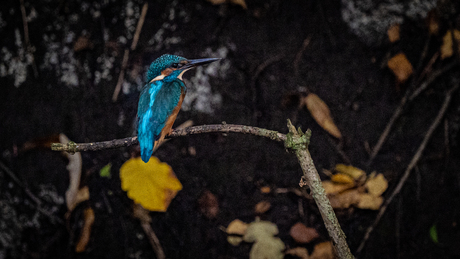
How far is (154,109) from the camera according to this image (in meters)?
1.27

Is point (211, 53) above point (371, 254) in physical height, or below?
above

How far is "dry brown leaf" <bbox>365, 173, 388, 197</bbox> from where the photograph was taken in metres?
1.88

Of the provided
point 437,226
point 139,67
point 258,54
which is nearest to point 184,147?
point 139,67

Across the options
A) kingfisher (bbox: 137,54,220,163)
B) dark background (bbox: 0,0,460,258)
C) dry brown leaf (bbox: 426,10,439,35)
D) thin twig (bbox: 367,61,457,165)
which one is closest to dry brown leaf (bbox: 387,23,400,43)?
dark background (bbox: 0,0,460,258)

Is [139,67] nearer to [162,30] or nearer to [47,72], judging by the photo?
[162,30]

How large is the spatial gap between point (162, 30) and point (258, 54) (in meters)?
0.69

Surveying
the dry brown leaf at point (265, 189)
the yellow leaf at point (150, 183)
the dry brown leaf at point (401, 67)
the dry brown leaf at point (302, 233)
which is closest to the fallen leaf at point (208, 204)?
the yellow leaf at point (150, 183)

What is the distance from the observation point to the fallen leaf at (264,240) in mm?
1893

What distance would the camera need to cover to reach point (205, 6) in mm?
2061

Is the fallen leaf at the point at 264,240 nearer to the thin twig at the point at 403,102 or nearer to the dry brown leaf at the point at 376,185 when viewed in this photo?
the dry brown leaf at the point at 376,185

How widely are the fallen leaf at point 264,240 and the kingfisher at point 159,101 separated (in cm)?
97

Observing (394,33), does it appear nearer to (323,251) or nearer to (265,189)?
Answer: (265,189)

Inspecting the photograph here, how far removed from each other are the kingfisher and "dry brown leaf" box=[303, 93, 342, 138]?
917mm

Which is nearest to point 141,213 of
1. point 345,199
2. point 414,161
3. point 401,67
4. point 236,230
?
point 236,230
